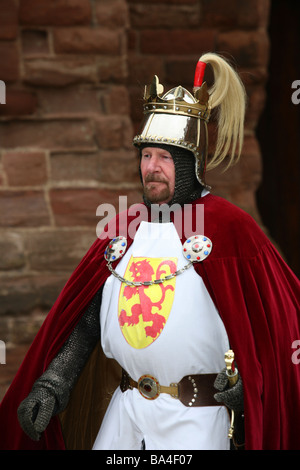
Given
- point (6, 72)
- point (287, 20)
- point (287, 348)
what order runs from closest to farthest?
point (287, 348), point (6, 72), point (287, 20)

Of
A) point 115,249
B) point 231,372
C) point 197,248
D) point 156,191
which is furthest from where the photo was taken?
point 115,249

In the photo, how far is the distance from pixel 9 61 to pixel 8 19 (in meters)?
0.25

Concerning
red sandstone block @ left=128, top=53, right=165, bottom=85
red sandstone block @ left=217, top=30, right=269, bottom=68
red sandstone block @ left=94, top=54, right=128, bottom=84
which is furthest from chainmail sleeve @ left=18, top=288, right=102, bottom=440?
red sandstone block @ left=217, top=30, right=269, bottom=68

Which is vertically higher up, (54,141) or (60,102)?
(60,102)

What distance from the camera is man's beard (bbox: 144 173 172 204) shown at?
10.2ft

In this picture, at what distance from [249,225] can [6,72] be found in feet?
7.55

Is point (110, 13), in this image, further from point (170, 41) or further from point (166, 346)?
point (166, 346)

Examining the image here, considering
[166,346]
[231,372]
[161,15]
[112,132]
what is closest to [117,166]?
[112,132]

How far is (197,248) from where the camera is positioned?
9.95 ft

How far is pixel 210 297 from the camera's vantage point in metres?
3.00

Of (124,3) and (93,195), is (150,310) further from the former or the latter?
(124,3)

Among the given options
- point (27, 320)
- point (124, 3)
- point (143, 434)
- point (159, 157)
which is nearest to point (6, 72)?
point (124, 3)

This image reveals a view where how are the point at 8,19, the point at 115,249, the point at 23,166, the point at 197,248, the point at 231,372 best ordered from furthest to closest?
the point at 23,166 < the point at 8,19 < the point at 115,249 < the point at 197,248 < the point at 231,372

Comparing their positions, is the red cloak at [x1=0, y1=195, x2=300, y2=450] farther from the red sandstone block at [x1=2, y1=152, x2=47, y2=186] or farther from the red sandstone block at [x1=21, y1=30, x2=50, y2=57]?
the red sandstone block at [x1=21, y1=30, x2=50, y2=57]
